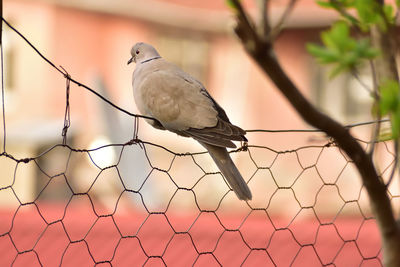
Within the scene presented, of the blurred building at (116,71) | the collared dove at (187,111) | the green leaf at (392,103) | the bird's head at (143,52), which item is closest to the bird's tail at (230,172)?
the collared dove at (187,111)

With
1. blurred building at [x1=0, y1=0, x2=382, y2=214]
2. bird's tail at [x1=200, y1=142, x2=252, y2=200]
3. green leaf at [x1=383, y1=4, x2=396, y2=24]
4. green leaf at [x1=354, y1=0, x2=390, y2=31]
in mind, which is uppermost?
blurred building at [x1=0, y1=0, x2=382, y2=214]

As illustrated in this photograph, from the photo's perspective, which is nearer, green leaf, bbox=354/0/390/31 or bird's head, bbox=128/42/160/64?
green leaf, bbox=354/0/390/31

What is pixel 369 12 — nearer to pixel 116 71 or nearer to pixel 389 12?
pixel 389 12

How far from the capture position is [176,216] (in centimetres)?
537

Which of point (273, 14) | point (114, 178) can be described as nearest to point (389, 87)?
point (114, 178)

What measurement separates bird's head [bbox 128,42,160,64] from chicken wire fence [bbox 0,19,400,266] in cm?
34

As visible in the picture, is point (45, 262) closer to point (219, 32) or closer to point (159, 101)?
point (159, 101)

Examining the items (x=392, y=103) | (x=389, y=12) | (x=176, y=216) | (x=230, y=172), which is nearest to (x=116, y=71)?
(x=176, y=216)

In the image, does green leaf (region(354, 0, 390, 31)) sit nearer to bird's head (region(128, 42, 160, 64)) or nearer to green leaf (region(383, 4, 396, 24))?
green leaf (region(383, 4, 396, 24))

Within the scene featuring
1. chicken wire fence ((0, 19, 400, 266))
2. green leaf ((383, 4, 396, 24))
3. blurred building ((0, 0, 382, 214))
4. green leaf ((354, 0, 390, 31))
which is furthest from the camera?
blurred building ((0, 0, 382, 214))

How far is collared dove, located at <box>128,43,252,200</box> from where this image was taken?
2.43 meters

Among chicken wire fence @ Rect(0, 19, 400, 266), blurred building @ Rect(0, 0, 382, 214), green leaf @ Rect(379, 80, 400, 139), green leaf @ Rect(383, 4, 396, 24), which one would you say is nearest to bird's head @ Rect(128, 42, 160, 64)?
chicken wire fence @ Rect(0, 19, 400, 266)

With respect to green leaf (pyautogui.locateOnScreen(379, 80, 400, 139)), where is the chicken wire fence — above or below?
above

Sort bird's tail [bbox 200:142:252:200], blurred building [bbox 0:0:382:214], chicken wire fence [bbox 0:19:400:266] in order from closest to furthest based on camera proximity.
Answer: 1. bird's tail [bbox 200:142:252:200]
2. chicken wire fence [bbox 0:19:400:266]
3. blurred building [bbox 0:0:382:214]
